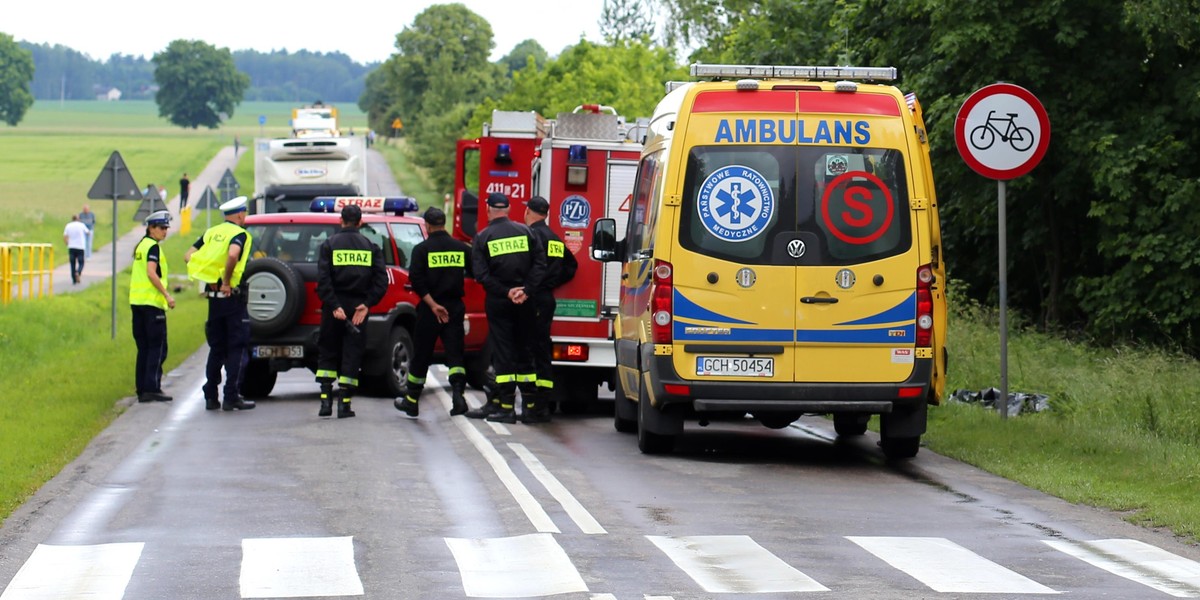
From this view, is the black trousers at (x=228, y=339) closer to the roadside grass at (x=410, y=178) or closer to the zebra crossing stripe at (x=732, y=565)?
the zebra crossing stripe at (x=732, y=565)

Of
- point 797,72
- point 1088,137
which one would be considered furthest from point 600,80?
point 797,72

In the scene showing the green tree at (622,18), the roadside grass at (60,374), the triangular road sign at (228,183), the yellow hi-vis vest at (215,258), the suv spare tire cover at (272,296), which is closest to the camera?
the roadside grass at (60,374)

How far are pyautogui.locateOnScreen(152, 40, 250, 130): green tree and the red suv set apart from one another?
178 meters

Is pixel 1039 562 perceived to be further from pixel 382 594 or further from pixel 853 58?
pixel 853 58

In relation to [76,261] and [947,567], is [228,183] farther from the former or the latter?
[947,567]

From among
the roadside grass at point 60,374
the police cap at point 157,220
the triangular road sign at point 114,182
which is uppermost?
the triangular road sign at point 114,182

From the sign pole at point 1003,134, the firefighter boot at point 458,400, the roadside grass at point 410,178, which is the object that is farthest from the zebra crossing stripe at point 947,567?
the roadside grass at point 410,178

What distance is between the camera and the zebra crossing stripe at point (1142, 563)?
7.62 metres

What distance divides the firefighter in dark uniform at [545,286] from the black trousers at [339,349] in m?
1.65

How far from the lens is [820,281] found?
39.2ft

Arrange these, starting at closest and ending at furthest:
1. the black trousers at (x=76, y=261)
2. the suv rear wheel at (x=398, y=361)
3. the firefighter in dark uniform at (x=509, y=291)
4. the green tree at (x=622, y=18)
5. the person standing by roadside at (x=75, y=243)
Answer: the firefighter in dark uniform at (x=509, y=291) < the suv rear wheel at (x=398, y=361) < the person standing by roadside at (x=75, y=243) < the black trousers at (x=76, y=261) < the green tree at (x=622, y=18)

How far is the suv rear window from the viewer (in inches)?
470

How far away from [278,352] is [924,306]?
24.5 ft

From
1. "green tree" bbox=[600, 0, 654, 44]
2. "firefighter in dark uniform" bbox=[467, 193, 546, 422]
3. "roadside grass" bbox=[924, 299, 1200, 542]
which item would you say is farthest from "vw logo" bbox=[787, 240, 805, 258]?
"green tree" bbox=[600, 0, 654, 44]
